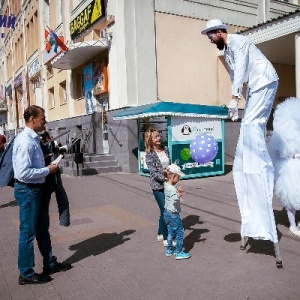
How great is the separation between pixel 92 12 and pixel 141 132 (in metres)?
6.12

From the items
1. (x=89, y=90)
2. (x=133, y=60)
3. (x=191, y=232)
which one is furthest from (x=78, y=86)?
(x=191, y=232)

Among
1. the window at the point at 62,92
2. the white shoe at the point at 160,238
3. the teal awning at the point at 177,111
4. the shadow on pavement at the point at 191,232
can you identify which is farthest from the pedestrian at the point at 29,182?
the window at the point at 62,92

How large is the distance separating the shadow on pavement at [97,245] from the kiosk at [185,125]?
5.12 meters

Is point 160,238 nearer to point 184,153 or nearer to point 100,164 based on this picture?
point 184,153

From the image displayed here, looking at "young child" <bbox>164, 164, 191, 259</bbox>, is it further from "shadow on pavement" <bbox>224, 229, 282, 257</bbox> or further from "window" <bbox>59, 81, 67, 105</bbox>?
"window" <bbox>59, 81, 67, 105</bbox>

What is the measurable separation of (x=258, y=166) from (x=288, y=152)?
1062mm

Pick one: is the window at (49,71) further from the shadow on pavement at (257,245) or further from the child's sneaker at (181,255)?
the child's sneaker at (181,255)

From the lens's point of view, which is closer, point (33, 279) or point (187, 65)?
point (33, 279)

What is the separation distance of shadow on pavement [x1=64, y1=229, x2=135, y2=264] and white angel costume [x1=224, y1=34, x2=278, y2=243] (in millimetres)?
2025

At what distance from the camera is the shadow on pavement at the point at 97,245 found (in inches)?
182

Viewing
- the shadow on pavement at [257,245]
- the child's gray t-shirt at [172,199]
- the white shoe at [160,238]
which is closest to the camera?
the child's gray t-shirt at [172,199]

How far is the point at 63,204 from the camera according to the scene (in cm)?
450

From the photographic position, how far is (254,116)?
395 centimetres

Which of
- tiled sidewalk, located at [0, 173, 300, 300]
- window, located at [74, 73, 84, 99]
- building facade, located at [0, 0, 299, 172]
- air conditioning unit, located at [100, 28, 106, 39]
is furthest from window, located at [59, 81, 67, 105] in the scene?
tiled sidewalk, located at [0, 173, 300, 300]
